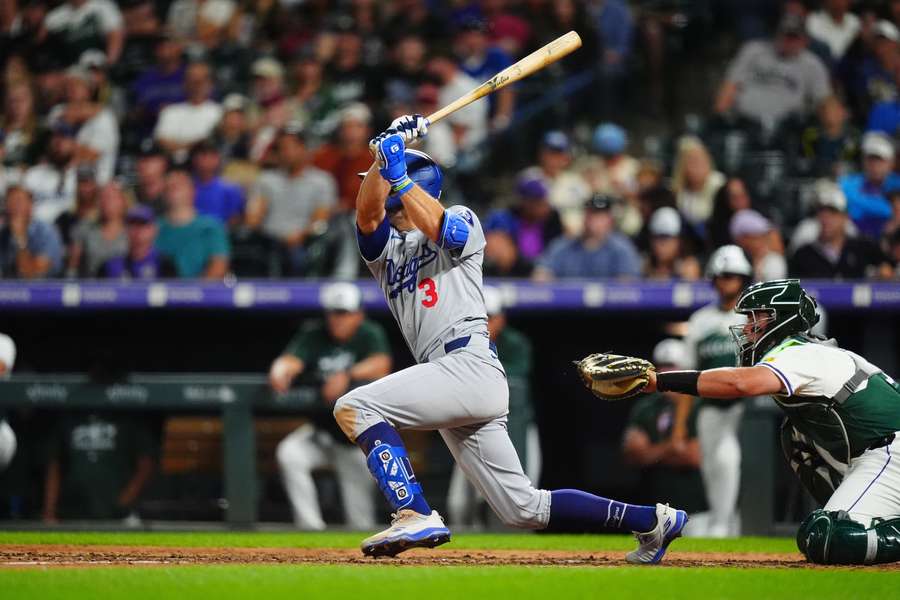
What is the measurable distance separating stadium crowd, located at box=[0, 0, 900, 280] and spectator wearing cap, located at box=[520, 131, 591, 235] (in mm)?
17

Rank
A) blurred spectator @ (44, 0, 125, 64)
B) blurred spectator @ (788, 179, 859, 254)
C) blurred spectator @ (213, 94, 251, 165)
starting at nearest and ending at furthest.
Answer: blurred spectator @ (788, 179, 859, 254)
blurred spectator @ (213, 94, 251, 165)
blurred spectator @ (44, 0, 125, 64)

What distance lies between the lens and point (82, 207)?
32.9 feet

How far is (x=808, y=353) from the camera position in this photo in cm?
522

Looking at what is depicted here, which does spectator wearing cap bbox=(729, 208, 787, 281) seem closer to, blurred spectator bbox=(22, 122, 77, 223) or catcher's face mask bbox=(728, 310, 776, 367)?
catcher's face mask bbox=(728, 310, 776, 367)

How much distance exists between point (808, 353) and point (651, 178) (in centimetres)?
441

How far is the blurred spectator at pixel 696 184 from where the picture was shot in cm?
930

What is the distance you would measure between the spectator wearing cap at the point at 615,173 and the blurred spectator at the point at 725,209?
457 millimetres

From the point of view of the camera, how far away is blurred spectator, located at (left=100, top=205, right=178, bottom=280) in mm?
9281

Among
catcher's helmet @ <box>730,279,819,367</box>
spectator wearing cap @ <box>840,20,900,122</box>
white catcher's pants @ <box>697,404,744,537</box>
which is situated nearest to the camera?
catcher's helmet @ <box>730,279,819,367</box>

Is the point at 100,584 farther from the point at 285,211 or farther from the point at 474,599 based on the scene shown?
the point at 285,211

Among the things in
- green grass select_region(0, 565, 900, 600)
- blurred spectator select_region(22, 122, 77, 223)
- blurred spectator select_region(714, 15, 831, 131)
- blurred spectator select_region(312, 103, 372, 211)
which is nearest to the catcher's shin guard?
green grass select_region(0, 565, 900, 600)

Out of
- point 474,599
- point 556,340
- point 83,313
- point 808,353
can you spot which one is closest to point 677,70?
point 556,340

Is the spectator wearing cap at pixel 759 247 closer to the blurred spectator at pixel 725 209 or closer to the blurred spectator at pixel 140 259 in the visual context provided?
the blurred spectator at pixel 725 209

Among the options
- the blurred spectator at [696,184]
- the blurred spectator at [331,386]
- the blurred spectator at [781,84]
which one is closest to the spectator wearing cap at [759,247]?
the blurred spectator at [696,184]
